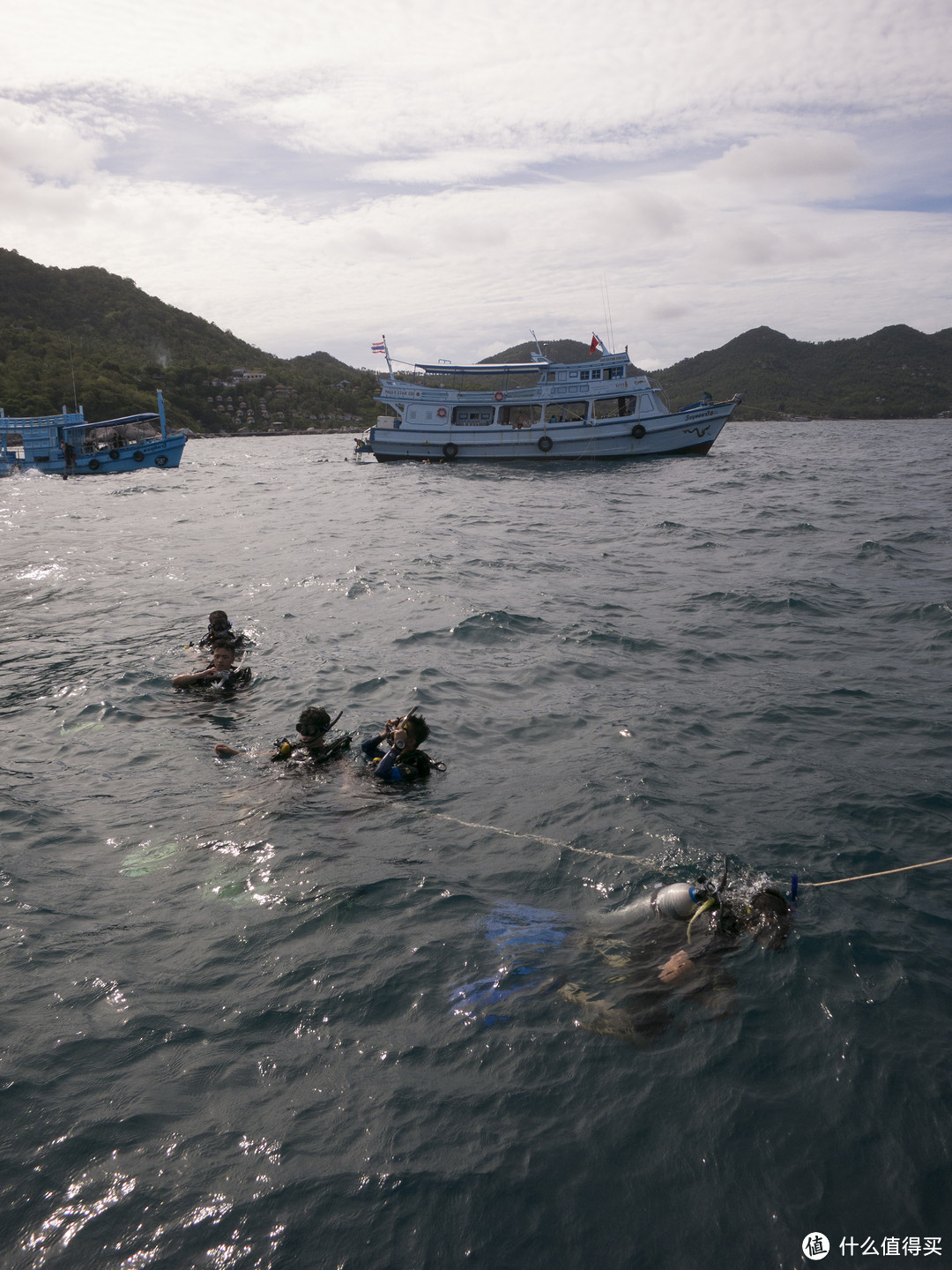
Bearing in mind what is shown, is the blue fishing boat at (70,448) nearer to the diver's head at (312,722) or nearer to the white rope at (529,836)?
the diver's head at (312,722)

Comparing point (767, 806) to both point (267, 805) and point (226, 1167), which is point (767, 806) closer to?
point (267, 805)

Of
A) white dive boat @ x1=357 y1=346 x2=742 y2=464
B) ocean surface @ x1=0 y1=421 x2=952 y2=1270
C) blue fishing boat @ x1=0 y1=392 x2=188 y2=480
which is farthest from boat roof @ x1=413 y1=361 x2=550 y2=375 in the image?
ocean surface @ x1=0 y1=421 x2=952 y2=1270

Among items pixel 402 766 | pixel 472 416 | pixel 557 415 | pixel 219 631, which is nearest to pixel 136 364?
pixel 472 416

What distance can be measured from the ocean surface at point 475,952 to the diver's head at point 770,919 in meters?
0.13

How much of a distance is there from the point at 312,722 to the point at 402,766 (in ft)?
3.52

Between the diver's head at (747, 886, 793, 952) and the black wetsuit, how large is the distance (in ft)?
11.7

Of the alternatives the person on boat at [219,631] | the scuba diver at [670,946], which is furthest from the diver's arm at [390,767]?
the person on boat at [219,631]

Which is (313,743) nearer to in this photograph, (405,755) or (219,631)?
(405,755)

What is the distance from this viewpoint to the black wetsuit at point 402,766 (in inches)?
303

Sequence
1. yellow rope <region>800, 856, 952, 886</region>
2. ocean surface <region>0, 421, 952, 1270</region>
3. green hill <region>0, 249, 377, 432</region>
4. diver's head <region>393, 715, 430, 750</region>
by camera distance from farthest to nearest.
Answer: green hill <region>0, 249, 377, 432</region> < diver's head <region>393, 715, 430, 750</region> < yellow rope <region>800, 856, 952, 886</region> < ocean surface <region>0, 421, 952, 1270</region>

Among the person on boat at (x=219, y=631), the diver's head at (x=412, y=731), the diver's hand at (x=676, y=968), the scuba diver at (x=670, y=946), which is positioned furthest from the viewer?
the person on boat at (x=219, y=631)

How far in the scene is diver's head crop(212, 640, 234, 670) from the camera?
34.3ft

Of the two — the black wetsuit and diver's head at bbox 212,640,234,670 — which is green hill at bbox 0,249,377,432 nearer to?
diver's head at bbox 212,640,234,670

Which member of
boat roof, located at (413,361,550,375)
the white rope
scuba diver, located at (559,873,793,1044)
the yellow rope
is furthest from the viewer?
boat roof, located at (413,361,550,375)
